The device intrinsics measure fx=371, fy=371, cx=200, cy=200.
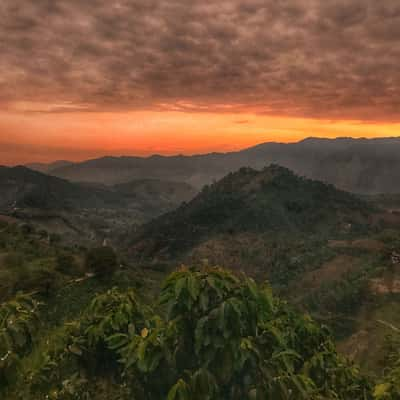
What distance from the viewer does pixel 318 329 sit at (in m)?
8.31

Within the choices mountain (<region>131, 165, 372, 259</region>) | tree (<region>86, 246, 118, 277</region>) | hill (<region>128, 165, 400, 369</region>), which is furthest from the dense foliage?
mountain (<region>131, 165, 372, 259</region>)

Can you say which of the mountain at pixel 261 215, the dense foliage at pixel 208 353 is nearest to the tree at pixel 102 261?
the dense foliage at pixel 208 353

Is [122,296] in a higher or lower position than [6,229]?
higher

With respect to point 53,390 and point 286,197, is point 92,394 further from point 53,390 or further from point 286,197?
point 286,197

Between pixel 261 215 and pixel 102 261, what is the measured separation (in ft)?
323

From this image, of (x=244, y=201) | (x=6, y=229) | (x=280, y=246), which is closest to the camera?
(x=6, y=229)

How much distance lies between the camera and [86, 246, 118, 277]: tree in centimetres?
3816

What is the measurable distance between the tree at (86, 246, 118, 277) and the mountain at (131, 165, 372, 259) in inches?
2901

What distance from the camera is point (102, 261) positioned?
38656mm

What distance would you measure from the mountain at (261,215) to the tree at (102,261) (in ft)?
242

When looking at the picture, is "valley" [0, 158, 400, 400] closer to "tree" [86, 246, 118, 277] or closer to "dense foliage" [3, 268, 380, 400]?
"tree" [86, 246, 118, 277]

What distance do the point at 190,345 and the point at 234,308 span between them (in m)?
1.11

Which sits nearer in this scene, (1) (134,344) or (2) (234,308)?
(2) (234,308)

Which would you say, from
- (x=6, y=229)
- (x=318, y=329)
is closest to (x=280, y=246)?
(x=6, y=229)
